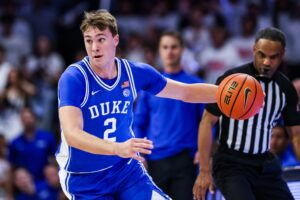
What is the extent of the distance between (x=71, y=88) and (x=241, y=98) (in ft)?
4.33

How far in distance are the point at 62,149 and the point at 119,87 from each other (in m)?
0.64

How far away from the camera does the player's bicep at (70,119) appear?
4.92 metres

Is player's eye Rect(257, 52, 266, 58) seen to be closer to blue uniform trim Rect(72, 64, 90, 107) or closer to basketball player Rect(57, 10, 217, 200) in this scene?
basketball player Rect(57, 10, 217, 200)

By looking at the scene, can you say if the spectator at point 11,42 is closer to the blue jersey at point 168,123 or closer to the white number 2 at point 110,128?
the blue jersey at point 168,123

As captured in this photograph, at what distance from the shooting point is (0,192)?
10414 millimetres

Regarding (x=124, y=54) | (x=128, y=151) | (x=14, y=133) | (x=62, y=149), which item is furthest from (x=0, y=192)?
(x=128, y=151)

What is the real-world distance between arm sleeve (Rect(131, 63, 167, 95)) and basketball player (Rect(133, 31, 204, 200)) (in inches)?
70.2

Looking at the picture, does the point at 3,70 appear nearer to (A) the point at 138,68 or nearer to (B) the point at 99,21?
(A) the point at 138,68

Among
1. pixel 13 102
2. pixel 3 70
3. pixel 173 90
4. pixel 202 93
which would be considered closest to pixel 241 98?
pixel 202 93

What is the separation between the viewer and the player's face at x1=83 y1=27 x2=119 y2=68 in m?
5.39

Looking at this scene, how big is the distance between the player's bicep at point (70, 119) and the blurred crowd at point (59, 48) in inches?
202

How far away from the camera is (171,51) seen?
26.1 feet

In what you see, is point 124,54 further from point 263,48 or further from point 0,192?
point 263,48

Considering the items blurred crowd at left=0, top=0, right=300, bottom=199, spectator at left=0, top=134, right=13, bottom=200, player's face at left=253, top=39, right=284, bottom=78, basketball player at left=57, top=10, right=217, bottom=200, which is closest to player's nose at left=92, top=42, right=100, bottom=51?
basketball player at left=57, top=10, right=217, bottom=200
